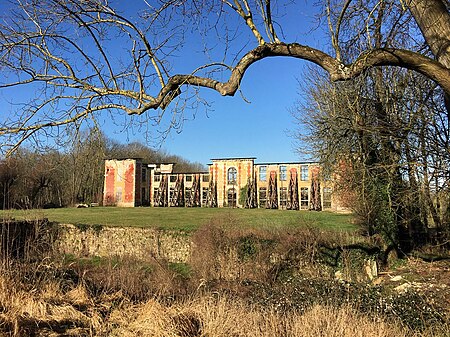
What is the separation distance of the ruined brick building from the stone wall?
16096 millimetres

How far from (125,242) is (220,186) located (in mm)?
22746

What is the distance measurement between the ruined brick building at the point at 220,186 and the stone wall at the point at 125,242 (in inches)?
634

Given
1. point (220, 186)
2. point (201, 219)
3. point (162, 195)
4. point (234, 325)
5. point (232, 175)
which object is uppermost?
point (232, 175)

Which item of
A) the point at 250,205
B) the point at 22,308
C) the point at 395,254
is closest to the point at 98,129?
the point at 22,308

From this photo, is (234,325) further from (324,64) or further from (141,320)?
(324,64)

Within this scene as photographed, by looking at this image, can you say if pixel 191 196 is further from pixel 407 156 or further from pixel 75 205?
pixel 407 156

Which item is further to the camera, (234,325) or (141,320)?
(141,320)

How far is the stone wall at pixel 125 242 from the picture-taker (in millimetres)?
15844

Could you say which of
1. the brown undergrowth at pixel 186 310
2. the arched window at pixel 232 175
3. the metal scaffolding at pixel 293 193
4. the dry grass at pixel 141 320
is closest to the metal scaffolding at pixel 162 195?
the arched window at pixel 232 175

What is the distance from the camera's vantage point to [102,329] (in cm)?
393

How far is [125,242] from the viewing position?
17141 millimetres

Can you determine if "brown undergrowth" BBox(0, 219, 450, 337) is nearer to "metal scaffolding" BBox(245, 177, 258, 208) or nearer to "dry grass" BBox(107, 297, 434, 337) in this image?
"dry grass" BBox(107, 297, 434, 337)

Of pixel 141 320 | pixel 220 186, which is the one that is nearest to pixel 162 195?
pixel 220 186

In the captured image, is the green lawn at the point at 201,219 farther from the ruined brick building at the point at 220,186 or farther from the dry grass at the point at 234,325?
the ruined brick building at the point at 220,186
